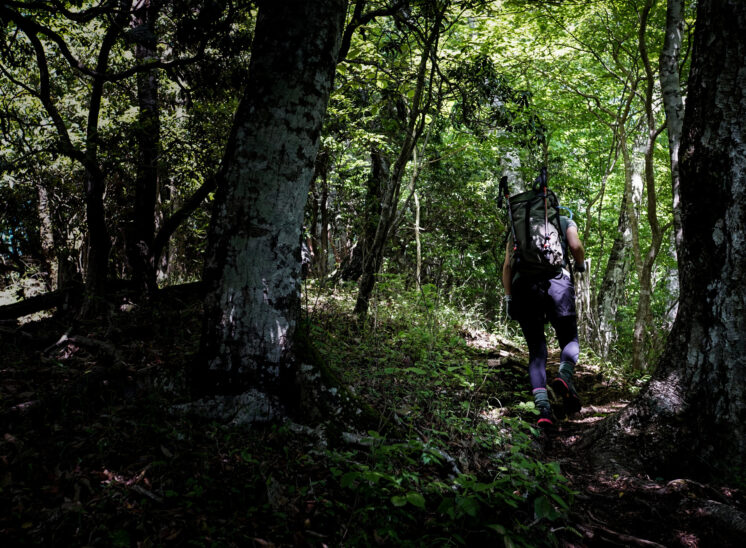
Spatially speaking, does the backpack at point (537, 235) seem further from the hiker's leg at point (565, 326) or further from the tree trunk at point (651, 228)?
the tree trunk at point (651, 228)

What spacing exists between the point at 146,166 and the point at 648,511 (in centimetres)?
560

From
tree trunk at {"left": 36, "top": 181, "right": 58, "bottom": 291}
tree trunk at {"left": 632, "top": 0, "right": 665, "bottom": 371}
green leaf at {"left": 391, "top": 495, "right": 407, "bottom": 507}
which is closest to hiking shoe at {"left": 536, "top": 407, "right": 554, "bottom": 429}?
green leaf at {"left": 391, "top": 495, "right": 407, "bottom": 507}

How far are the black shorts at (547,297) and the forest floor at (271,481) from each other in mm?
1070

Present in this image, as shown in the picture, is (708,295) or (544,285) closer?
(708,295)

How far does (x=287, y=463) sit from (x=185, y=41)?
4845 millimetres

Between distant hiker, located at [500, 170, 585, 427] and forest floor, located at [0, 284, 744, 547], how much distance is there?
602mm

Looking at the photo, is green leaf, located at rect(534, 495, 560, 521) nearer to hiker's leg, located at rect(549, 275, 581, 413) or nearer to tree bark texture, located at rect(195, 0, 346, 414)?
tree bark texture, located at rect(195, 0, 346, 414)

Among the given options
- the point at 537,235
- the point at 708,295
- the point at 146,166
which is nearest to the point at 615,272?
the point at 537,235

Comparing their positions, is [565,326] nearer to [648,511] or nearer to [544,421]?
[544,421]

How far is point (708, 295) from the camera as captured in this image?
8.75ft

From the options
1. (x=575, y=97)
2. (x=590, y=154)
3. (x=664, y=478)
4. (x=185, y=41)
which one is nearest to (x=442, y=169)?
(x=575, y=97)

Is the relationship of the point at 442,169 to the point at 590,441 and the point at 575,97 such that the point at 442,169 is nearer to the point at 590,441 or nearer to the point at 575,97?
the point at 575,97

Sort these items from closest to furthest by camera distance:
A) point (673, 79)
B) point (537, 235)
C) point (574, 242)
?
point (537, 235) < point (574, 242) < point (673, 79)

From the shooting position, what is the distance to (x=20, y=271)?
7.43 metres
